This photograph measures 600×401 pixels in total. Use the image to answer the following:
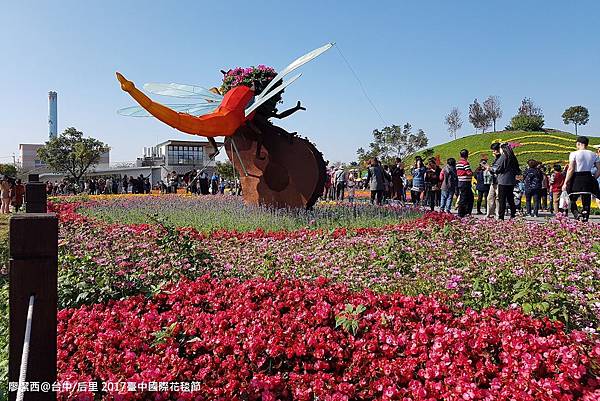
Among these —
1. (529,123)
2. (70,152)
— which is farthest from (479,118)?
(70,152)

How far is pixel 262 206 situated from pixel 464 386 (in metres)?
9.18

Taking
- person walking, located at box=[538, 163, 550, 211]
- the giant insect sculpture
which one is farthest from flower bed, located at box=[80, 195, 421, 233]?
person walking, located at box=[538, 163, 550, 211]

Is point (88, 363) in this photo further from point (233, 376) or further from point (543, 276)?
point (543, 276)

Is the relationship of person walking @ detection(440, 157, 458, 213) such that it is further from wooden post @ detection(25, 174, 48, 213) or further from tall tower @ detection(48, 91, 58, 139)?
tall tower @ detection(48, 91, 58, 139)

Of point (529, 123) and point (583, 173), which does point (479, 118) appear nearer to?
point (529, 123)

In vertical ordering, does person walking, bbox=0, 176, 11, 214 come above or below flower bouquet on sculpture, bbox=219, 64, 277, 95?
below

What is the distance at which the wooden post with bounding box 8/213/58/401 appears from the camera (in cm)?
197

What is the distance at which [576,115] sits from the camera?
2808 inches

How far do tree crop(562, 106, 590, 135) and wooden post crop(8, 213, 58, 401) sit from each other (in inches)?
3214

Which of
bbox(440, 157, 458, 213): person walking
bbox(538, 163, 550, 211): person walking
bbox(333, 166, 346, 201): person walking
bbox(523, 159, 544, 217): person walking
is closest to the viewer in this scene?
bbox(440, 157, 458, 213): person walking

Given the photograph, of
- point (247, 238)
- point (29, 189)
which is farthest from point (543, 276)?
point (247, 238)

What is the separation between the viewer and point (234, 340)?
3064mm

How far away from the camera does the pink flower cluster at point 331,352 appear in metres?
2.55

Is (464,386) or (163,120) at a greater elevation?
(163,120)
